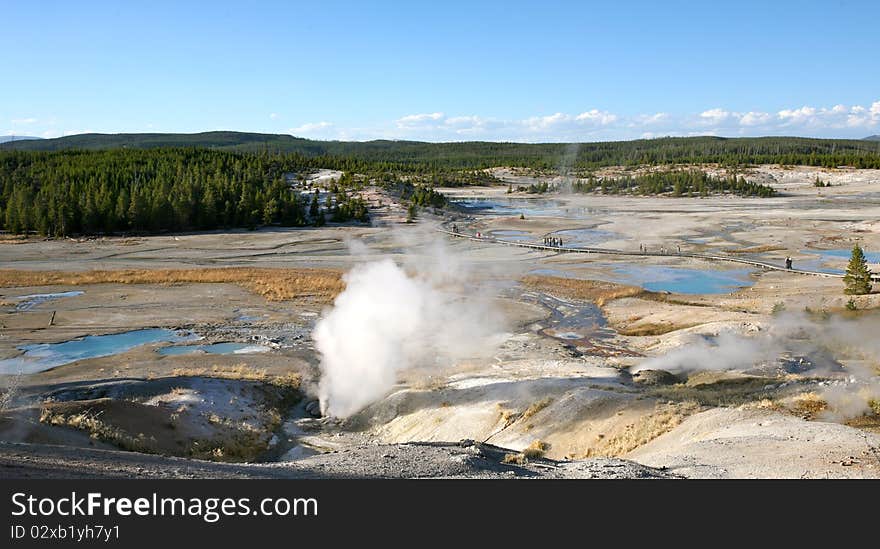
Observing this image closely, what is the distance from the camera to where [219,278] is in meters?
47.2

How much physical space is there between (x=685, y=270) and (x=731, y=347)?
2588 cm

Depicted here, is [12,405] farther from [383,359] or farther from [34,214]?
[34,214]

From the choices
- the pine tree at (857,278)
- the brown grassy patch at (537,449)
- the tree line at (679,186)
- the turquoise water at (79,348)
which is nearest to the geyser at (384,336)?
the brown grassy patch at (537,449)

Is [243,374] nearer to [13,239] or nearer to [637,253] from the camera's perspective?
[637,253]

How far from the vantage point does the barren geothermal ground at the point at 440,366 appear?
46.2ft

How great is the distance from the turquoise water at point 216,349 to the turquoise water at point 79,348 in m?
1.50

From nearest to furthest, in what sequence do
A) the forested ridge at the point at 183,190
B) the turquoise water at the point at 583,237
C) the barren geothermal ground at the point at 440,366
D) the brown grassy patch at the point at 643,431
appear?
1. the barren geothermal ground at the point at 440,366
2. the brown grassy patch at the point at 643,431
3. the turquoise water at the point at 583,237
4. the forested ridge at the point at 183,190

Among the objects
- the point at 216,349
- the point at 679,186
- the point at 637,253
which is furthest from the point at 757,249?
the point at 679,186

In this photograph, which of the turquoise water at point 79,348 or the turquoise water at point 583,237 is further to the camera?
the turquoise water at point 583,237

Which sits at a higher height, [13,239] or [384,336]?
[13,239]

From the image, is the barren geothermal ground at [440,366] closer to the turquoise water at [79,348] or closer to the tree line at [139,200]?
the turquoise water at [79,348]

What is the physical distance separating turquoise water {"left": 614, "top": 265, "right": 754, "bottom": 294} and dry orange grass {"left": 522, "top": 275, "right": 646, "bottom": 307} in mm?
2123

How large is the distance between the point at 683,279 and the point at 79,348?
3605cm

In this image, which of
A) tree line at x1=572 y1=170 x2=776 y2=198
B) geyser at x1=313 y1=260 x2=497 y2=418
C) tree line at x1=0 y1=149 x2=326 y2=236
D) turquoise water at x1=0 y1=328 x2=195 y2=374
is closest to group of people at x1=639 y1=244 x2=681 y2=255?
geyser at x1=313 y1=260 x2=497 y2=418
